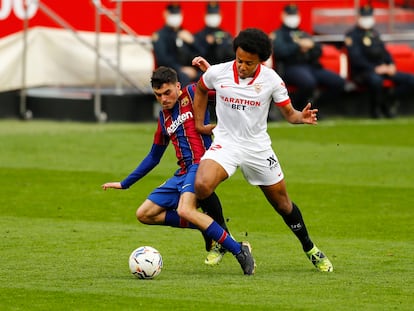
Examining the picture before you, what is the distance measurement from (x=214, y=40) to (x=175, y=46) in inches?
31.5

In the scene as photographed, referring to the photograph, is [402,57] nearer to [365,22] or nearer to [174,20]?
[365,22]

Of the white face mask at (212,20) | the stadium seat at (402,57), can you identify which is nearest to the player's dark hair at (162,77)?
the white face mask at (212,20)

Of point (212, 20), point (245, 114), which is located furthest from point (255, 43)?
point (212, 20)

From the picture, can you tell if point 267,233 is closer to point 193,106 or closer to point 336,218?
point 336,218

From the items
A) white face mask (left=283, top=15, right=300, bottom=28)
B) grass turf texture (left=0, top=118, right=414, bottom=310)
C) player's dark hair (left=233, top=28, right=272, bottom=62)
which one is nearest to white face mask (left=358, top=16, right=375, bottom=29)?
white face mask (left=283, top=15, right=300, bottom=28)

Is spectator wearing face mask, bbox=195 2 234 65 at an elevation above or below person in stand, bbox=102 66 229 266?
below

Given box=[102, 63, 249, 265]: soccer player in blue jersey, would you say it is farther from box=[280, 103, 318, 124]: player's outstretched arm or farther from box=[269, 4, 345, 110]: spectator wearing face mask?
box=[269, 4, 345, 110]: spectator wearing face mask

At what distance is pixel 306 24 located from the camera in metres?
27.6

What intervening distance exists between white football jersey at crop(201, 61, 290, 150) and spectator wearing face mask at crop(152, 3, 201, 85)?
12686 millimetres

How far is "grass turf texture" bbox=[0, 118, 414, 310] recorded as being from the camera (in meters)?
8.95

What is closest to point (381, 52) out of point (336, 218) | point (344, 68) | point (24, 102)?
point (344, 68)

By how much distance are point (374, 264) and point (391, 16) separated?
1722 centimetres

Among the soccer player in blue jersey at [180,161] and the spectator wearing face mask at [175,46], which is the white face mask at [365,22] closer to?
the spectator wearing face mask at [175,46]

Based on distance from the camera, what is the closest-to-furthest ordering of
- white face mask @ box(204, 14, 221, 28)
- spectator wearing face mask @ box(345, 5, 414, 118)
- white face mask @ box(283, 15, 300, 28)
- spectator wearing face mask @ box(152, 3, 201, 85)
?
spectator wearing face mask @ box(152, 3, 201, 85), white face mask @ box(204, 14, 221, 28), white face mask @ box(283, 15, 300, 28), spectator wearing face mask @ box(345, 5, 414, 118)
